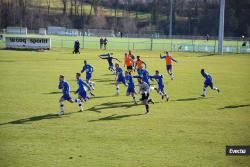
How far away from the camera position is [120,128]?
59.3 feet

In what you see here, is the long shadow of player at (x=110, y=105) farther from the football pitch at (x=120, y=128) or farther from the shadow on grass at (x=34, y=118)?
the shadow on grass at (x=34, y=118)

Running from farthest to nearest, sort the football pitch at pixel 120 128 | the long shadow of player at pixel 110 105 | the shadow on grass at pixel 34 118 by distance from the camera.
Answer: the long shadow of player at pixel 110 105 → the shadow on grass at pixel 34 118 → the football pitch at pixel 120 128

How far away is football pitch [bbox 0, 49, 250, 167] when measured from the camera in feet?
46.7

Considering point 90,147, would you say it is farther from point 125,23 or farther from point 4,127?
point 125,23

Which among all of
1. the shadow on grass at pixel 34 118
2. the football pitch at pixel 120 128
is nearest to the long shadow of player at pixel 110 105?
the football pitch at pixel 120 128

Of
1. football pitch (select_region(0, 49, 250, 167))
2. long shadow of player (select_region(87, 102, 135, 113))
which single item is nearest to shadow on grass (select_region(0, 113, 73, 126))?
football pitch (select_region(0, 49, 250, 167))

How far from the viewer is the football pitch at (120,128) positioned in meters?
14.2

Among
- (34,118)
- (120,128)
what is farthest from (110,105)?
(120,128)

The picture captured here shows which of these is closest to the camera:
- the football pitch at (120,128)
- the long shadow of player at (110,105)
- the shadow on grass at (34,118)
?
the football pitch at (120,128)

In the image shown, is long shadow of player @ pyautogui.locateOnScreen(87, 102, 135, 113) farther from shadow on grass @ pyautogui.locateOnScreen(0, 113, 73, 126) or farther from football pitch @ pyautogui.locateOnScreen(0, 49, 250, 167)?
shadow on grass @ pyautogui.locateOnScreen(0, 113, 73, 126)

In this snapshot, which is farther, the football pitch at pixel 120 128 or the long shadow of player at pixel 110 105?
the long shadow of player at pixel 110 105

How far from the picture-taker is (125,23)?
13862 centimetres

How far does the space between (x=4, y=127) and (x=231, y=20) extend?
10956 centimetres

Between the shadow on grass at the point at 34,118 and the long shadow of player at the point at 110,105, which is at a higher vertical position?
the long shadow of player at the point at 110,105
